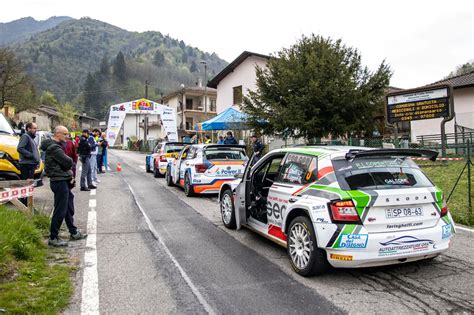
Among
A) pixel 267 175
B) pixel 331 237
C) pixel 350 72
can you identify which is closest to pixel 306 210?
pixel 331 237

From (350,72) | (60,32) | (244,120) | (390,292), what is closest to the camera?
(390,292)

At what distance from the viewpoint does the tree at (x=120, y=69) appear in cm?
10906

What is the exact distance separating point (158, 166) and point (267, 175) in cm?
1059

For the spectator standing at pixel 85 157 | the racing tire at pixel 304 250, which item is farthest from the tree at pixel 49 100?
the racing tire at pixel 304 250

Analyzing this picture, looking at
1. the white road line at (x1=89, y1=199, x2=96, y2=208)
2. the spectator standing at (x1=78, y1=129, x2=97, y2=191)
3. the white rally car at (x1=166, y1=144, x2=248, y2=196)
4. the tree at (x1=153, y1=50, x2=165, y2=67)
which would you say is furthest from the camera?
the tree at (x1=153, y1=50, x2=165, y2=67)

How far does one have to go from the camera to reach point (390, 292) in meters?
4.19

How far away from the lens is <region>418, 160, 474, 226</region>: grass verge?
7.95 metres

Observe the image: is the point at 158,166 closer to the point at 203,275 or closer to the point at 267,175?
the point at 267,175

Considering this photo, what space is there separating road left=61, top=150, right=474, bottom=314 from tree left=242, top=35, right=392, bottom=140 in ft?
35.9

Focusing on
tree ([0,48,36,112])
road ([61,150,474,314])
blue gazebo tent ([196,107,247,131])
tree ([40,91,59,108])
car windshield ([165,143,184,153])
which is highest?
tree ([40,91,59,108])

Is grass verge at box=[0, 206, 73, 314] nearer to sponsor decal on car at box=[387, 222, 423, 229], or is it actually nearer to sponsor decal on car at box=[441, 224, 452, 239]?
sponsor decal on car at box=[387, 222, 423, 229]

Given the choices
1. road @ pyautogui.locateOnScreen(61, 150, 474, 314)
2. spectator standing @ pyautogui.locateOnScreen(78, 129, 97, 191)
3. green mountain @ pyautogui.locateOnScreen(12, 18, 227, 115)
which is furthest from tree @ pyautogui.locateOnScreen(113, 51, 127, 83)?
road @ pyautogui.locateOnScreen(61, 150, 474, 314)

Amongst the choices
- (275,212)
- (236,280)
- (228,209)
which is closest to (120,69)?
(228,209)

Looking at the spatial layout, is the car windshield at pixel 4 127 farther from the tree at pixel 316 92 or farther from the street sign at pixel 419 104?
the street sign at pixel 419 104
